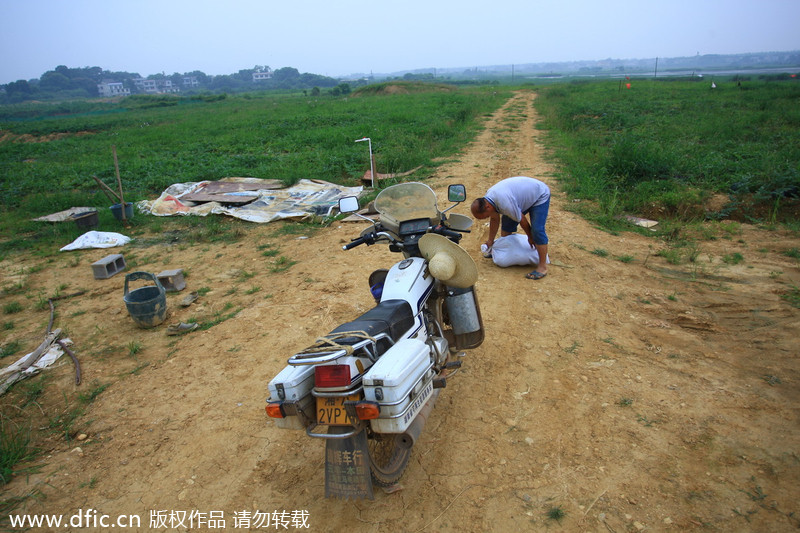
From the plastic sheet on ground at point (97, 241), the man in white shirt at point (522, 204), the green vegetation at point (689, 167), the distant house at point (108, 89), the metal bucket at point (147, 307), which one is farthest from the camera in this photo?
the distant house at point (108, 89)

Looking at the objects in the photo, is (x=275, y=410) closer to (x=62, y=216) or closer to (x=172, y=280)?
(x=172, y=280)

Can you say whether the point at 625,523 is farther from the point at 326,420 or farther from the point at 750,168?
the point at 750,168

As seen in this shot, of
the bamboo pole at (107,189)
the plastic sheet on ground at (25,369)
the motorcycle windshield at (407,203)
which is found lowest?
the plastic sheet on ground at (25,369)

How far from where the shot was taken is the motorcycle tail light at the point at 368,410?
6.73ft

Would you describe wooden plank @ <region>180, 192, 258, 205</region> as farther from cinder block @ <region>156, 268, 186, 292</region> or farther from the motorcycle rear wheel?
the motorcycle rear wheel

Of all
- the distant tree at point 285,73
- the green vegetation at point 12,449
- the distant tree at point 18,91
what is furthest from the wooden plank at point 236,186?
the distant tree at point 285,73

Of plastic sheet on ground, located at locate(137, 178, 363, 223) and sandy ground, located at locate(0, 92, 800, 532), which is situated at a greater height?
plastic sheet on ground, located at locate(137, 178, 363, 223)

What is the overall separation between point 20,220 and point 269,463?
30.9 ft

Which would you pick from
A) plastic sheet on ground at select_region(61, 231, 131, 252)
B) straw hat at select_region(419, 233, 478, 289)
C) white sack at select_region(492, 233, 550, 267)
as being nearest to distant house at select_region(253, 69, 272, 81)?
plastic sheet on ground at select_region(61, 231, 131, 252)

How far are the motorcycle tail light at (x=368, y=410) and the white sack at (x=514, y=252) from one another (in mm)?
3527

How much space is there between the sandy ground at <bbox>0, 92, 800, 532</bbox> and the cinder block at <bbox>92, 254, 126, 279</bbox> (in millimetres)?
604

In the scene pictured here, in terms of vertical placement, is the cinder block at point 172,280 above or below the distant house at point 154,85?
below

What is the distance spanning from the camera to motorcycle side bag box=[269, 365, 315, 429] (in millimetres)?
2133

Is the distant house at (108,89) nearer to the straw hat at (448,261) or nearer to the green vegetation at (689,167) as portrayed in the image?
the green vegetation at (689,167)
